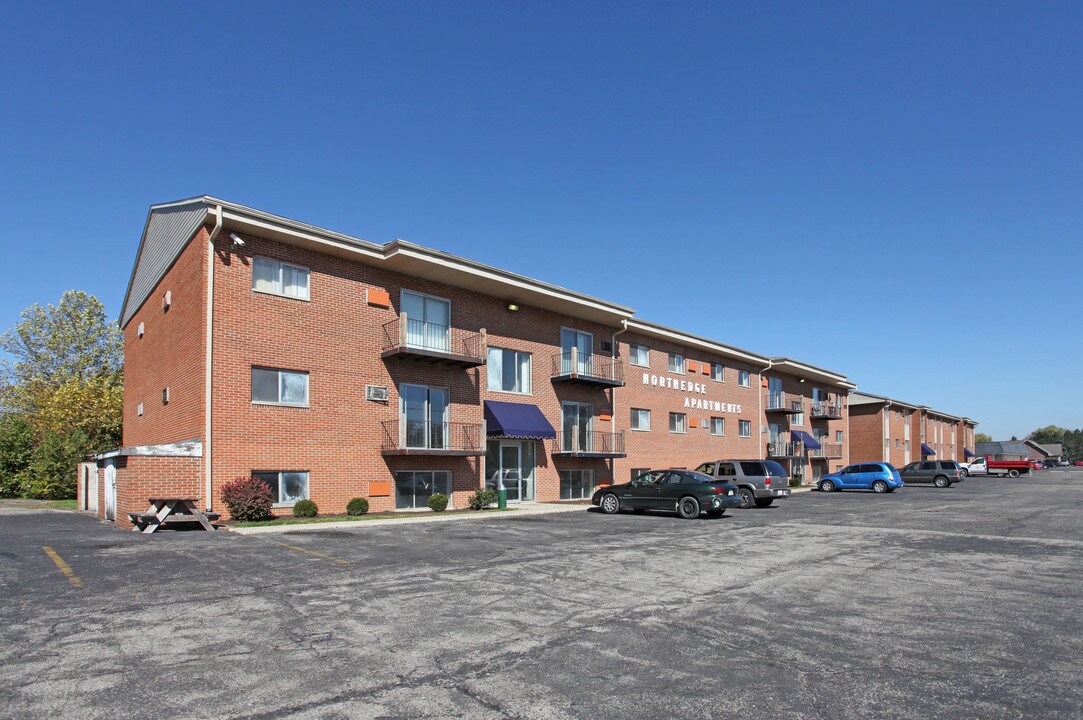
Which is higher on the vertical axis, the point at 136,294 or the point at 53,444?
the point at 136,294

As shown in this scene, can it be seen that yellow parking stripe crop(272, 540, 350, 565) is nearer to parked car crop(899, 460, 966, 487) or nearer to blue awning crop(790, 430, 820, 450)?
blue awning crop(790, 430, 820, 450)

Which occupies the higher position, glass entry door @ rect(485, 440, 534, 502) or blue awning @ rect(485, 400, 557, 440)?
blue awning @ rect(485, 400, 557, 440)

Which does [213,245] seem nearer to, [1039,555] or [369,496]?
[369,496]

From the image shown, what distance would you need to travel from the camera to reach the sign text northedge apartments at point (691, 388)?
34.5 meters

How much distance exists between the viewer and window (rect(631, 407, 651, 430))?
108 feet

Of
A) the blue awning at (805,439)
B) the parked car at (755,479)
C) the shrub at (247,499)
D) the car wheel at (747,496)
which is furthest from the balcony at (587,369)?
the blue awning at (805,439)

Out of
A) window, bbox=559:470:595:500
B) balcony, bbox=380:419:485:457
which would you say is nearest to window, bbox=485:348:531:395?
balcony, bbox=380:419:485:457

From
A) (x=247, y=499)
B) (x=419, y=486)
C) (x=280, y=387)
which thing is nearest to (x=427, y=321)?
(x=419, y=486)

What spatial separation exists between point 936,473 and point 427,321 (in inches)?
1554

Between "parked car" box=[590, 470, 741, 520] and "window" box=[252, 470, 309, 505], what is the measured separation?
877cm

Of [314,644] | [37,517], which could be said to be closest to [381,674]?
[314,644]

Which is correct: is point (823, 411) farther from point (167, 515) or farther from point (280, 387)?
→ point (167, 515)

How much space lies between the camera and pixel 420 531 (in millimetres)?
16234

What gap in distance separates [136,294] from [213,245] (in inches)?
441
